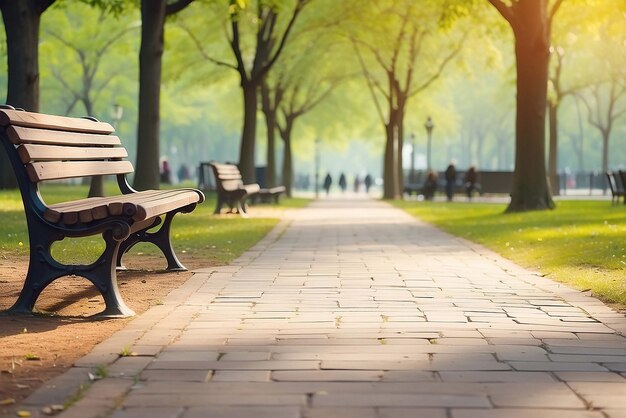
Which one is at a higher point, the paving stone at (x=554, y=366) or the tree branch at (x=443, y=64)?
the tree branch at (x=443, y=64)

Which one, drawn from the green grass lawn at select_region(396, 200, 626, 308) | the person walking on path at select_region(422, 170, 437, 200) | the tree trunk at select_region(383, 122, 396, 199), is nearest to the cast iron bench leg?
the green grass lawn at select_region(396, 200, 626, 308)

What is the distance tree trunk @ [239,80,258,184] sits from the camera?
3019 cm

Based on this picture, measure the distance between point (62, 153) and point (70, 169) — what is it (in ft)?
0.68

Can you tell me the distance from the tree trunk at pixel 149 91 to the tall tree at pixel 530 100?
22.6 feet

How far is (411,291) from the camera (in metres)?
8.70

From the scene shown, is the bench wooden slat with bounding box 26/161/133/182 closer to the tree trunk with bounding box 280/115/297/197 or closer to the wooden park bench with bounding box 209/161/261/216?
the wooden park bench with bounding box 209/161/261/216

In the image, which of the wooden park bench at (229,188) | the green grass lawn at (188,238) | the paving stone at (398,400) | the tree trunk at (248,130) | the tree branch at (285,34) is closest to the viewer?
the paving stone at (398,400)

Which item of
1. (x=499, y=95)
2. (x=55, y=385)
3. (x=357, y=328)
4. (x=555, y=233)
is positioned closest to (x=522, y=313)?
(x=357, y=328)

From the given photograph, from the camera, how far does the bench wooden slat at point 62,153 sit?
22.0 feet

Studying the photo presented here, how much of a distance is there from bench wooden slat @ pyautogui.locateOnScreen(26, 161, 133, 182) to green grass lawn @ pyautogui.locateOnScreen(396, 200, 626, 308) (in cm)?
395

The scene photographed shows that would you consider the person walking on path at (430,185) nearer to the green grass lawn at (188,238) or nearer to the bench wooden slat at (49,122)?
the green grass lawn at (188,238)

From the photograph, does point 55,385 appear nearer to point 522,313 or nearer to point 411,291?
point 522,313

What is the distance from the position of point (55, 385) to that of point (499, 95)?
196 feet

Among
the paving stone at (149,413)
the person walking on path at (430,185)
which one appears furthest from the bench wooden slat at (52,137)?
the person walking on path at (430,185)
